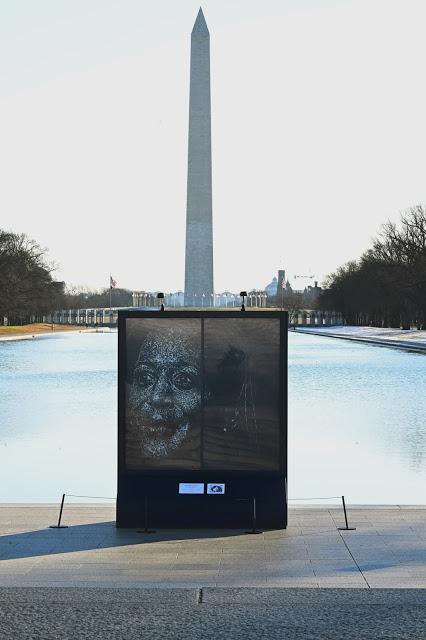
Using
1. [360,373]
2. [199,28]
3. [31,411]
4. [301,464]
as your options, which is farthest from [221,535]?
[199,28]

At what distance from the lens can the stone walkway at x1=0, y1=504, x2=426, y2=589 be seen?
7906mm

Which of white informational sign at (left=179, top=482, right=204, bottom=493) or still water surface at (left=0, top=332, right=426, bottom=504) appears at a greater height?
white informational sign at (left=179, top=482, right=204, bottom=493)

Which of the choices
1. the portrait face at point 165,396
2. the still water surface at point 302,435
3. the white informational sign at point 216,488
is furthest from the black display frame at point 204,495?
the still water surface at point 302,435

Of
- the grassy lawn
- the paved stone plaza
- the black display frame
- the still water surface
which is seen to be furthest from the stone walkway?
the grassy lawn

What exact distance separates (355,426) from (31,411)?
7.06 metres

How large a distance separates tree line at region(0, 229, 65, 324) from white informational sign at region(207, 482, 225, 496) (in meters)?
90.9

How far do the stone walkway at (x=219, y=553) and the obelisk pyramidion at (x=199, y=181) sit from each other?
66.6 m

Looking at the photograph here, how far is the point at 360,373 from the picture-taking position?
34844 mm

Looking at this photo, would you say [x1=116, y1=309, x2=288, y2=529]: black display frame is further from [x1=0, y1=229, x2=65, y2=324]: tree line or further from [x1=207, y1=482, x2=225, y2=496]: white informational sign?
[x1=0, y1=229, x2=65, y2=324]: tree line

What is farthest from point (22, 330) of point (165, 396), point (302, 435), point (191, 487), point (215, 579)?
point (215, 579)

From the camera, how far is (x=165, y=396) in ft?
33.0

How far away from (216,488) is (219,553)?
1.14 meters

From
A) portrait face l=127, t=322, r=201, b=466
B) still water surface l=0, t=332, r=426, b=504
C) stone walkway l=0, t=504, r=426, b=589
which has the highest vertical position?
portrait face l=127, t=322, r=201, b=466

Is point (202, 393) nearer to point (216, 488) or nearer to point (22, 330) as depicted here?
point (216, 488)
